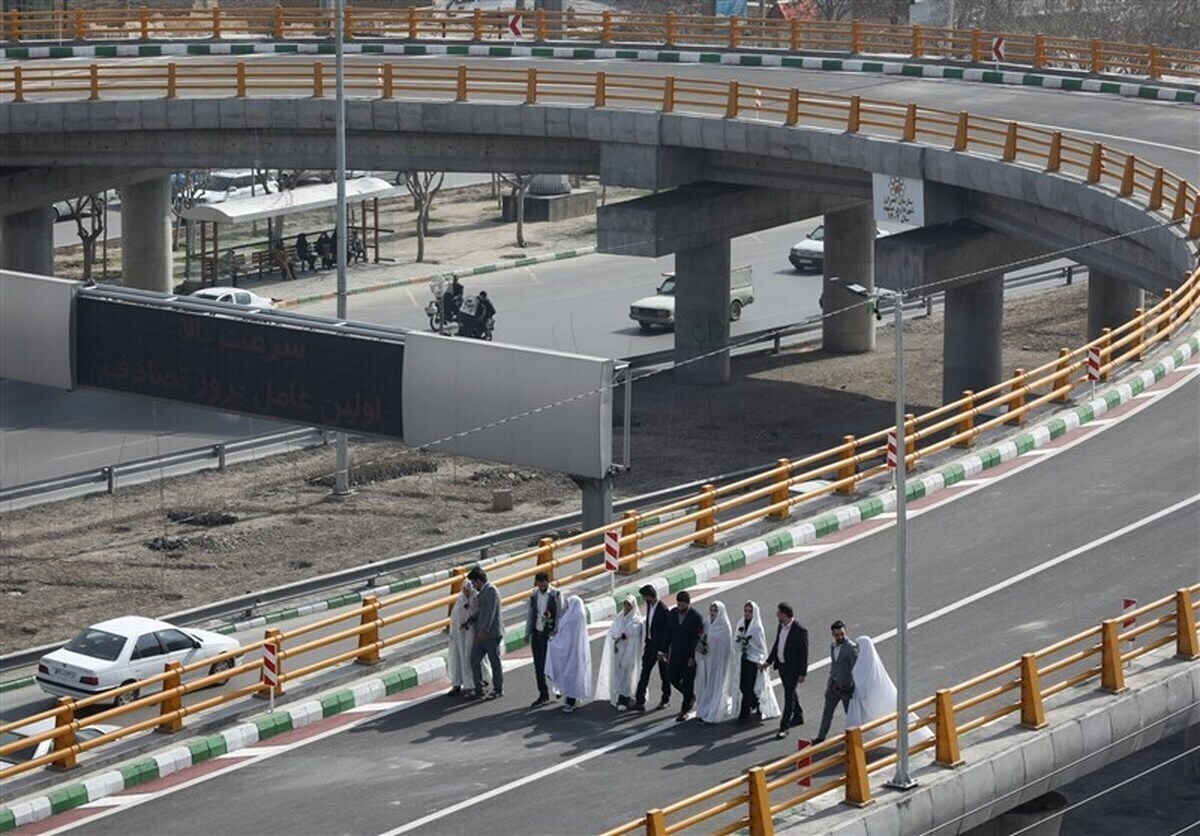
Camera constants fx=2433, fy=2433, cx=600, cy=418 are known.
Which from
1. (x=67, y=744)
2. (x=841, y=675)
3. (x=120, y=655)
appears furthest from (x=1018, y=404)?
(x=67, y=744)

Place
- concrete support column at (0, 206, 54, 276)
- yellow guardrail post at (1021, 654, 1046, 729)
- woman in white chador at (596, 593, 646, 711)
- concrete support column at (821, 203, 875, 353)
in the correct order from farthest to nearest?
concrete support column at (821, 203, 875, 353), concrete support column at (0, 206, 54, 276), woman in white chador at (596, 593, 646, 711), yellow guardrail post at (1021, 654, 1046, 729)

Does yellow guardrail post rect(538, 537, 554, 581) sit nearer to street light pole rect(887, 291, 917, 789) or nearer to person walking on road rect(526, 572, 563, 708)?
person walking on road rect(526, 572, 563, 708)

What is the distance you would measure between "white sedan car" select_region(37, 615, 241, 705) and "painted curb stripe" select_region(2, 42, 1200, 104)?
109 feet

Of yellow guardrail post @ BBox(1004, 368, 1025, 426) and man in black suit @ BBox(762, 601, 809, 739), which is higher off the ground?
yellow guardrail post @ BBox(1004, 368, 1025, 426)

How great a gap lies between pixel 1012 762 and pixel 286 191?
50283mm

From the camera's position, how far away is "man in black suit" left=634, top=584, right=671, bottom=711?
24375 mm

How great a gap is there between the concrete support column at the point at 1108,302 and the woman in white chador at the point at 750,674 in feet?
120

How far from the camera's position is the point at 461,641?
82.1 feet

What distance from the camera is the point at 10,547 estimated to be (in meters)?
44.2

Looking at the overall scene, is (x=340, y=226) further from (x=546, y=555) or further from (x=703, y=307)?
(x=546, y=555)

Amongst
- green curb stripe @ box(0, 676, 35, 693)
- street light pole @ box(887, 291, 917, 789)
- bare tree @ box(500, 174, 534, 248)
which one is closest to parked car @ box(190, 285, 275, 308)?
bare tree @ box(500, 174, 534, 248)

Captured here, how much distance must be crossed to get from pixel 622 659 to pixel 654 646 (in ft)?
1.46

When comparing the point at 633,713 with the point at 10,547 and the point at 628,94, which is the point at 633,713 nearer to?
the point at 10,547

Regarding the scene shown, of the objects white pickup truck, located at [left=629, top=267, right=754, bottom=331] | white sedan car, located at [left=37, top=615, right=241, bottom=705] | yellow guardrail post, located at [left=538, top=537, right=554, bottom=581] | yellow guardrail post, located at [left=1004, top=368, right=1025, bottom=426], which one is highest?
yellow guardrail post, located at [left=1004, top=368, right=1025, bottom=426]
